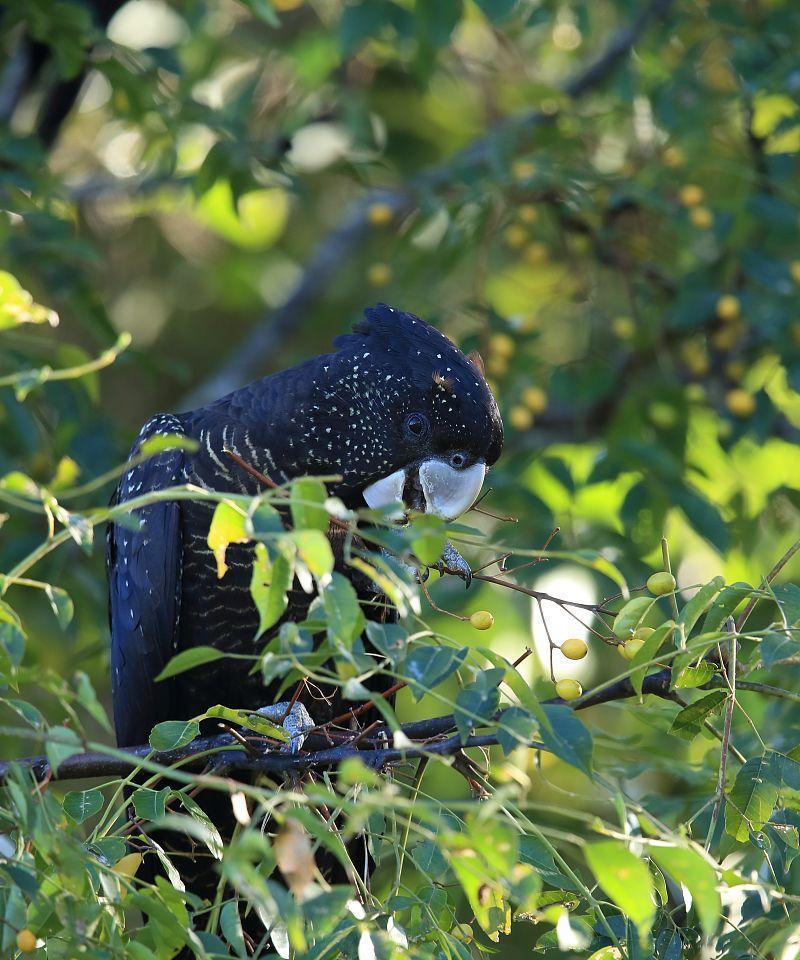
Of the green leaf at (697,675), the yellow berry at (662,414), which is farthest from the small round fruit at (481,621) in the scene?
the yellow berry at (662,414)

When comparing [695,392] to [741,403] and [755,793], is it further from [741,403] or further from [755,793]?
[755,793]

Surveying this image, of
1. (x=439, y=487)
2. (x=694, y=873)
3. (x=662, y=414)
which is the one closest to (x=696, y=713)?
(x=694, y=873)

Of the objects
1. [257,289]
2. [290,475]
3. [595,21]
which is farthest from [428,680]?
[257,289]

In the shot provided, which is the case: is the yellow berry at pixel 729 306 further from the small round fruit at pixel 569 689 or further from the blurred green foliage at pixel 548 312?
the small round fruit at pixel 569 689

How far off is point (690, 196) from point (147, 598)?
8.16ft

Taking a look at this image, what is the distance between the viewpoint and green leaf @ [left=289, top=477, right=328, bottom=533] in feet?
5.38

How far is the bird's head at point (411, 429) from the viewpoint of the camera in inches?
125

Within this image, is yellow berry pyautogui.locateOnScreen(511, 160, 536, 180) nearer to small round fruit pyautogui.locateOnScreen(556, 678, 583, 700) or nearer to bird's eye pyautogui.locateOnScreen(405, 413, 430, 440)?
bird's eye pyautogui.locateOnScreen(405, 413, 430, 440)

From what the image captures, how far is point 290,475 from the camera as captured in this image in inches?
126

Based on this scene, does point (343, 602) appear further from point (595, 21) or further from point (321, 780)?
point (595, 21)

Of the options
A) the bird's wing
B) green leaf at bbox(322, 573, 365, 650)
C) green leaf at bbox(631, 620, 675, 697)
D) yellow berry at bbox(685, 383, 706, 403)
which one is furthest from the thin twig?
yellow berry at bbox(685, 383, 706, 403)

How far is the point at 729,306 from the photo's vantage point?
4062 mm

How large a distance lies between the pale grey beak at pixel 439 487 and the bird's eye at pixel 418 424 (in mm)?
80

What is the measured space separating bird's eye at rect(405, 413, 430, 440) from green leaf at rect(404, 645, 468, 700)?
1.50 m
